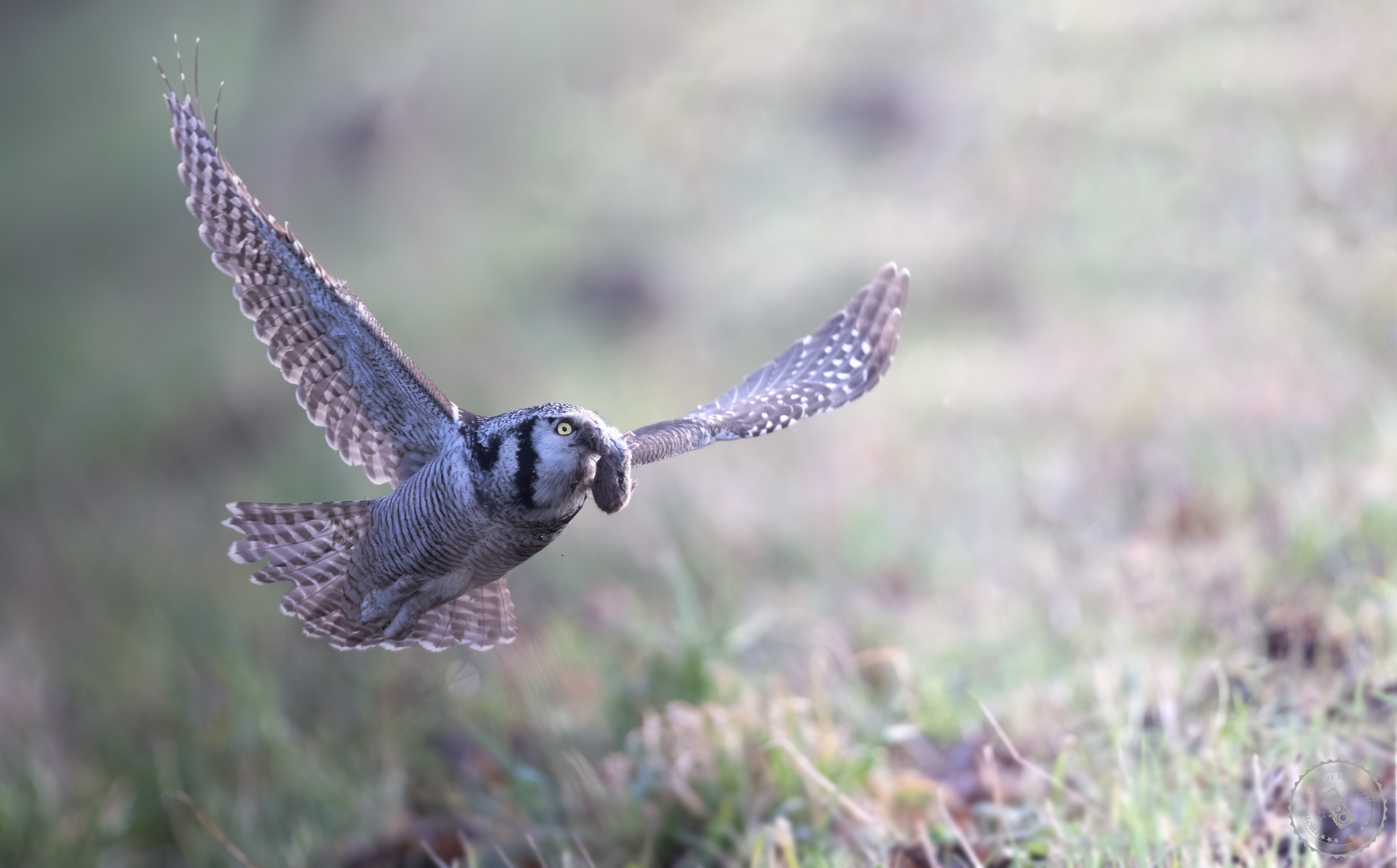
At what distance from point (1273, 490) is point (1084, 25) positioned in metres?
4.01

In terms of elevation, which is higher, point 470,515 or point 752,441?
point 470,515

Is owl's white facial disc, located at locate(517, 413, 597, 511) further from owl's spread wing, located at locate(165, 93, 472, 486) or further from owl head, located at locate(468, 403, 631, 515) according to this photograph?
owl's spread wing, located at locate(165, 93, 472, 486)

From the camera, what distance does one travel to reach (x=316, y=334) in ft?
8.79

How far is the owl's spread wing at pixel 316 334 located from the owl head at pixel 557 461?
45 centimetres

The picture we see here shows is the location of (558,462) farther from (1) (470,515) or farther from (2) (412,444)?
(2) (412,444)

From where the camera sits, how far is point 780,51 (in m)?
8.97

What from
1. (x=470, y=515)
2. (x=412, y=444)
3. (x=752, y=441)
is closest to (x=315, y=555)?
(x=412, y=444)

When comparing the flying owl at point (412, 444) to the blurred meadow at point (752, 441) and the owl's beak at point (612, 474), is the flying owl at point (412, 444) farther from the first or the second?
the blurred meadow at point (752, 441)

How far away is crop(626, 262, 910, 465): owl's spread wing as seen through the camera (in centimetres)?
275

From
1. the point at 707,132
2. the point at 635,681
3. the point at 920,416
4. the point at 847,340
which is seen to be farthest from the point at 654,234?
the point at 847,340

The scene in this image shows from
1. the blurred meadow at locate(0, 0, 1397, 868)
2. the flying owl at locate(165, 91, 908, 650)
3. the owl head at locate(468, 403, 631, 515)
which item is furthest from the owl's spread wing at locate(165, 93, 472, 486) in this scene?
the blurred meadow at locate(0, 0, 1397, 868)

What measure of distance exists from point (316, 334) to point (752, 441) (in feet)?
19.4

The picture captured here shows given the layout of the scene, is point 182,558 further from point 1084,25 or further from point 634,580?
point 1084,25

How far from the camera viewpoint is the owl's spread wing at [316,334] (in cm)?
244
